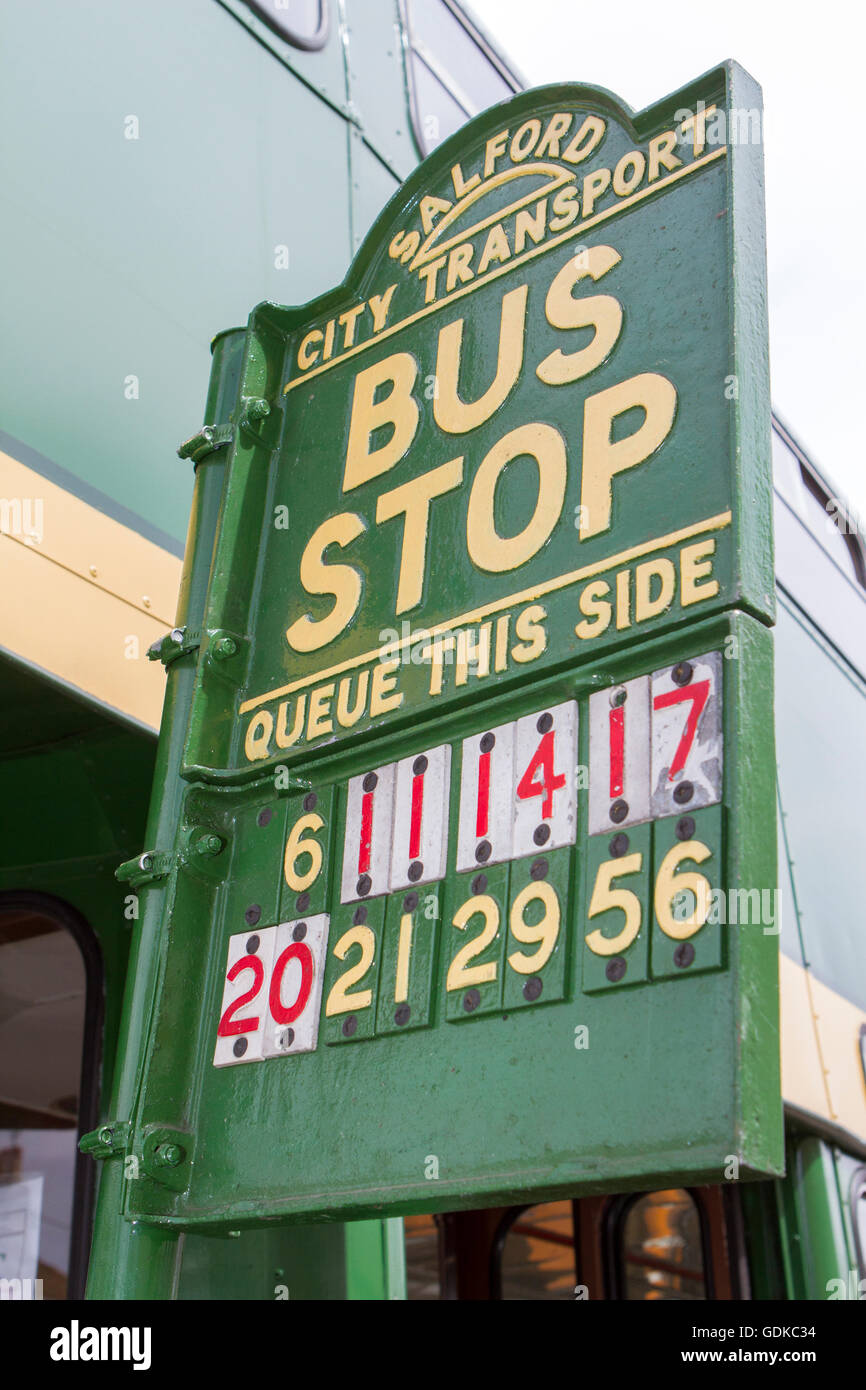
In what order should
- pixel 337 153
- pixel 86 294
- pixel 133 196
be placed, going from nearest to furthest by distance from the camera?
pixel 86 294, pixel 133 196, pixel 337 153

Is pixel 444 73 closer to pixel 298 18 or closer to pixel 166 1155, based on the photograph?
pixel 298 18

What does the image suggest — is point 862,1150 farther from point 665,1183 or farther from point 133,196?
point 133,196

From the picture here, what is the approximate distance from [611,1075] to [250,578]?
127 centimetres

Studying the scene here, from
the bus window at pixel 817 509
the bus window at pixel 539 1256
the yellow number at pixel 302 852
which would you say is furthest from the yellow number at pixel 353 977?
the bus window at pixel 817 509

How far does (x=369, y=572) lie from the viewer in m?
2.54

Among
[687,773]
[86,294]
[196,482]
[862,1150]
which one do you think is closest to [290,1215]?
[687,773]

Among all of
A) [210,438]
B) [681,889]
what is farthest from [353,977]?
[210,438]

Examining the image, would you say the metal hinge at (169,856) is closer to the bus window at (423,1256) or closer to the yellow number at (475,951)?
the yellow number at (475,951)

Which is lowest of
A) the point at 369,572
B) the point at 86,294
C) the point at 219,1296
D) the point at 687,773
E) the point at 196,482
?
the point at 219,1296

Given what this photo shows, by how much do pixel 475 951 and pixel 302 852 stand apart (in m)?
0.43

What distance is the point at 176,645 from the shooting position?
2.69 m

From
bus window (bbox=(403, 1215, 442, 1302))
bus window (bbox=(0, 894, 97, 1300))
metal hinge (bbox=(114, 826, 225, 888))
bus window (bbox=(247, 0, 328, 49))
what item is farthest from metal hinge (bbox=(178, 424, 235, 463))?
bus window (bbox=(403, 1215, 442, 1302))

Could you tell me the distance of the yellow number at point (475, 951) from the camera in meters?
2.06

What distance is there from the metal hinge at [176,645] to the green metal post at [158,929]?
16 millimetres
